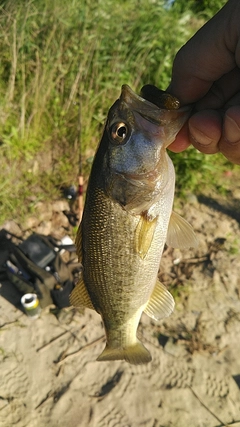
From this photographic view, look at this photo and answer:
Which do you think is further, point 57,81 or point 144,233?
point 57,81

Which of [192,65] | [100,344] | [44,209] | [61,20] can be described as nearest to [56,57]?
[61,20]

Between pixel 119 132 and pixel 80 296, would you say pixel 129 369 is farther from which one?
pixel 119 132

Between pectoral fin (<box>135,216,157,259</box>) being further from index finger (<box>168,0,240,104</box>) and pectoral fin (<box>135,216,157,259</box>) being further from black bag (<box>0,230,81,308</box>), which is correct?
black bag (<box>0,230,81,308</box>)

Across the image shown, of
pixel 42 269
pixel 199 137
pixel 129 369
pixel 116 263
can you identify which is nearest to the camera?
pixel 116 263

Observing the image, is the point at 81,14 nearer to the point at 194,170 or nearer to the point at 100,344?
the point at 194,170

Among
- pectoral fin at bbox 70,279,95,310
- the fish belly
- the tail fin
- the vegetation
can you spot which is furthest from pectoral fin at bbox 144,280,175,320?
the vegetation

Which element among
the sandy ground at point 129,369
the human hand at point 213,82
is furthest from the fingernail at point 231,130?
the sandy ground at point 129,369

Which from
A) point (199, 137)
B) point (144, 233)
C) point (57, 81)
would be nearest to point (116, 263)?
point (144, 233)
